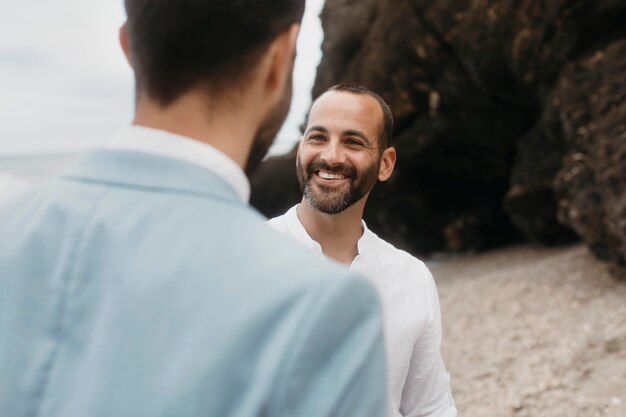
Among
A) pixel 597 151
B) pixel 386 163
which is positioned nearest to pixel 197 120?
pixel 386 163

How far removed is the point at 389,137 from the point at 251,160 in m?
1.98

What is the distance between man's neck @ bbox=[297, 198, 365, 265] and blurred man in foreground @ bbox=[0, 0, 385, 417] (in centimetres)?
167

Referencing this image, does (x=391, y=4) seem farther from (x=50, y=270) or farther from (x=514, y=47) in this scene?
(x=50, y=270)

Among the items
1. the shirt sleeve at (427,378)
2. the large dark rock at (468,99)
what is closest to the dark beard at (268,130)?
the shirt sleeve at (427,378)

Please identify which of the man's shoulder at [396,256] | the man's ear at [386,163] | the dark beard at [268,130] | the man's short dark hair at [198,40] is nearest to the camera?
the man's short dark hair at [198,40]

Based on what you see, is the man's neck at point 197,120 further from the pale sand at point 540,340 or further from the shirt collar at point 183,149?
the pale sand at point 540,340

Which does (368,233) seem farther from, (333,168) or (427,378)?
(427,378)

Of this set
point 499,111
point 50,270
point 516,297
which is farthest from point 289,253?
point 499,111

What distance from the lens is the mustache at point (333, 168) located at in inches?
108

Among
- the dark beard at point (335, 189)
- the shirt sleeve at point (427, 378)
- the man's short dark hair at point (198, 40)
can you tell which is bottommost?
the shirt sleeve at point (427, 378)

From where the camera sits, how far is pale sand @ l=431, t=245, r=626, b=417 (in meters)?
6.32

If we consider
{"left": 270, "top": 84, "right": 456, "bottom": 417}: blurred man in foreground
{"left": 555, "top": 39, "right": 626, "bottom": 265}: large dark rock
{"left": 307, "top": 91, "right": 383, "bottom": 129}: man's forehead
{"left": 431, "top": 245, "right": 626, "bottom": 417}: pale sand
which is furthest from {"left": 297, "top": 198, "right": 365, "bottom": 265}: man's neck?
{"left": 555, "top": 39, "right": 626, "bottom": 265}: large dark rock

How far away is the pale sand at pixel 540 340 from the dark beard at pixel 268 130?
17.6 ft

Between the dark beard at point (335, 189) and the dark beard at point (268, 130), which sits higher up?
the dark beard at point (268, 130)
